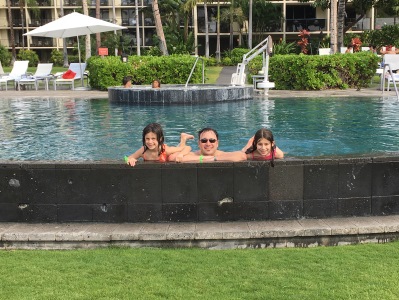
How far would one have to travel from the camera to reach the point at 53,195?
5195 millimetres

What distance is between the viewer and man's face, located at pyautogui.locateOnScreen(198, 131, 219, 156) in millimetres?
5488

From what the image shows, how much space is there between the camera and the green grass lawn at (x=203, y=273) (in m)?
3.75

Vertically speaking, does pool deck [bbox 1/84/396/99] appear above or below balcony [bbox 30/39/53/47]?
below

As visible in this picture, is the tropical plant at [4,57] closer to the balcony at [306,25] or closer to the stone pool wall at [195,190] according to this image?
the balcony at [306,25]

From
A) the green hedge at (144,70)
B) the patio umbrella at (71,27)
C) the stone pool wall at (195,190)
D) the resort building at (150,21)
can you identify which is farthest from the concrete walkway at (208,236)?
the resort building at (150,21)

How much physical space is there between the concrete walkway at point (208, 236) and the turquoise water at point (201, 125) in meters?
1.54

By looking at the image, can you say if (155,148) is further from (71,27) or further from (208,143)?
(71,27)

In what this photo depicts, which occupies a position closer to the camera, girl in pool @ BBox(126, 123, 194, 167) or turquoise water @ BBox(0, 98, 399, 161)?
girl in pool @ BBox(126, 123, 194, 167)

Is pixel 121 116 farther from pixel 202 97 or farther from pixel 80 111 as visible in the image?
pixel 202 97

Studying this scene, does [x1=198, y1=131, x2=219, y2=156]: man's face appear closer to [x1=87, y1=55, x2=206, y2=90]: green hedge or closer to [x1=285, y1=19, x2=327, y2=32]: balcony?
[x1=87, y1=55, x2=206, y2=90]: green hedge

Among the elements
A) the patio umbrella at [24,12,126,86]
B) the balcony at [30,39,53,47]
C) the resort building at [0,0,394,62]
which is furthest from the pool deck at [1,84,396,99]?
the balcony at [30,39,53,47]

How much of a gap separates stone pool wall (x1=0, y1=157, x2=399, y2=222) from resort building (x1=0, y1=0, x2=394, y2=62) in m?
45.7

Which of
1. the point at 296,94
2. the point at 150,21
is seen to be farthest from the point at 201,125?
the point at 150,21

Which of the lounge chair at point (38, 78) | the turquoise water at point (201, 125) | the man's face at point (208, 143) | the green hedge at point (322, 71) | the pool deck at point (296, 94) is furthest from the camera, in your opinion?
the lounge chair at point (38, 78)
